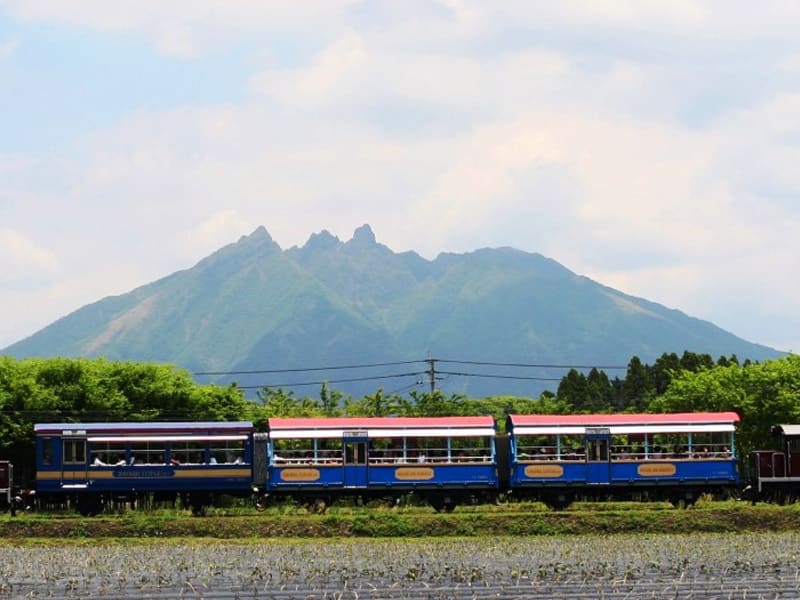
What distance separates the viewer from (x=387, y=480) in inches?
1976

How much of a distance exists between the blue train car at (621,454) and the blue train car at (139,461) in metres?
10.5

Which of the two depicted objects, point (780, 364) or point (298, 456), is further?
point (780, 364)

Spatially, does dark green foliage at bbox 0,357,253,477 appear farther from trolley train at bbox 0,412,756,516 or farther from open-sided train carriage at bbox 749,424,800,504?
open-sided train carriage at bbox 749,424,800,504

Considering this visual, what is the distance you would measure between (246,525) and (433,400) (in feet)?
134

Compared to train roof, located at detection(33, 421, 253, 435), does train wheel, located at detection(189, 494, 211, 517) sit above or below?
below

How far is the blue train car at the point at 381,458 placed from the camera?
50.2 meters

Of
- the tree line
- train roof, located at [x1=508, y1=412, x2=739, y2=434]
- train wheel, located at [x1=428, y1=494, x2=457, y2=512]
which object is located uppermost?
the tree line

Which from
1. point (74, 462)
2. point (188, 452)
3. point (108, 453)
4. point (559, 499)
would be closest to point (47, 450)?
point (74, 462)

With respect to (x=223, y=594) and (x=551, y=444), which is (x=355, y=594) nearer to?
(x=223, y=594)

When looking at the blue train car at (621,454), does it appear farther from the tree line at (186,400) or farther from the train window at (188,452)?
the tree line at (186,400)

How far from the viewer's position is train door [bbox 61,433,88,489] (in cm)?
4978

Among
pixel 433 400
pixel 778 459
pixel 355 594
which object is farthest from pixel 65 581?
pixel 433 400

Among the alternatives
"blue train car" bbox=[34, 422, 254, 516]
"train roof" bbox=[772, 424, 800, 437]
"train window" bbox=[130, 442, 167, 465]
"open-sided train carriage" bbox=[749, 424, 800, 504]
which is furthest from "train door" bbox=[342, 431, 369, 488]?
"train roof" bbox=[772, 424, 800, 437]

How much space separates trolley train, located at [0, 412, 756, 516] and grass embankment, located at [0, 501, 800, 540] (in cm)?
427
